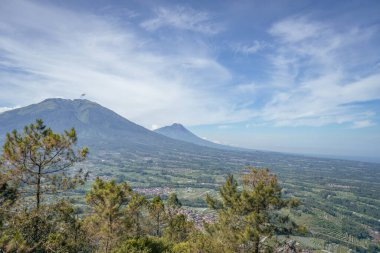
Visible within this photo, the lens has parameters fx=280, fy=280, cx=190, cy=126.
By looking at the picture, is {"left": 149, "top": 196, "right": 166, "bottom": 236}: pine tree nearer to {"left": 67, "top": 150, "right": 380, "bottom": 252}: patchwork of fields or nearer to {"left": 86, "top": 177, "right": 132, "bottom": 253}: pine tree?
{"left": 86, "top": 177, "right": 132, "bottom": 253}: pine tree

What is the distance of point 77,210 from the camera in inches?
770

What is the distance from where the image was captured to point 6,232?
12305 mm

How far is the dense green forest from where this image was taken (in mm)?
13633

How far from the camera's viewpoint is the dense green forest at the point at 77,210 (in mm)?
13633

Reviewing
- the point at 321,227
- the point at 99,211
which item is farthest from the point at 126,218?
the point at 321,227

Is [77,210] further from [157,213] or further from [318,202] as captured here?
[318,202]

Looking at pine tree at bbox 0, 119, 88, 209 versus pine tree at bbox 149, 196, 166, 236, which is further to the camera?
pine tree at bbox 149, 196, 166, 236

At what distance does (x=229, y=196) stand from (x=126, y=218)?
24.5 feet

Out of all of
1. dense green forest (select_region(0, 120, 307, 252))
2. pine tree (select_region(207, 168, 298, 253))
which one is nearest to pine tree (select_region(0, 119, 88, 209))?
dense green forest (select_region(0, 120, 307, 252))

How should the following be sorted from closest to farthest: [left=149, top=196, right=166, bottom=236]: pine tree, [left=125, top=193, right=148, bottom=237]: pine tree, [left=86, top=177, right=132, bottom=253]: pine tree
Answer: [left=86, top=177, right=132, bottom=253]: pine tree < [left=125, top=193, right=148, bottom=237]: pine tree < [left=149, top=196, right=166, bottom=236]: pine tree

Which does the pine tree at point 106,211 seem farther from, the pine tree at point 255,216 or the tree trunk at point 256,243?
the tree trunk at point 256,243

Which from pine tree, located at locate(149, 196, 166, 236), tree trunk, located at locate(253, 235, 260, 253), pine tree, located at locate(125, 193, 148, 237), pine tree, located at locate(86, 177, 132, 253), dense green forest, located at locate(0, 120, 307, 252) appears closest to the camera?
dense green forest, located at locate(0, 120, 307, 252)

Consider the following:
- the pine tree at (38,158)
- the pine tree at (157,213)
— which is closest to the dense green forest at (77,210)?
the pine tree at (38,158)

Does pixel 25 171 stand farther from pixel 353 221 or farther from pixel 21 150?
pixel 353 221
